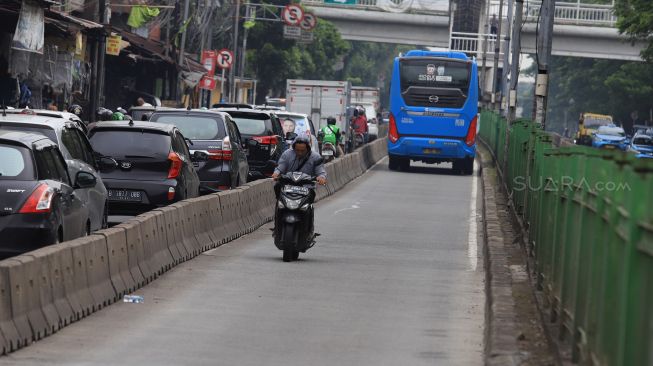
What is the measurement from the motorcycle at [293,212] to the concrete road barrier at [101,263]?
1138 mm

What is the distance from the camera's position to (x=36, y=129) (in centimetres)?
1523

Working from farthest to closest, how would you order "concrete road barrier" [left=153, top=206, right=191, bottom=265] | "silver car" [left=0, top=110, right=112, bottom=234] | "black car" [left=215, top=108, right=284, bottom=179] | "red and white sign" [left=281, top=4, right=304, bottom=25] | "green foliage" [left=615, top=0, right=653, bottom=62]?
"red and white sign" [left=281, top=4, right=304, bottom=25] → "green foliage" [left=615, top=0, right=653, bottom=62] → "black car" [left=215, top=108, right=284, bottom=179] → "concrete road barrier" [left=153, top=206, right=191, bottom=265] → "silver car" [left=0, top=110, right=112, bottom=234]

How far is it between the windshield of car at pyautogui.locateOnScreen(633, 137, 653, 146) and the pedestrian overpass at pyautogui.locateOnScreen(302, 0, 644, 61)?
50.0 ft

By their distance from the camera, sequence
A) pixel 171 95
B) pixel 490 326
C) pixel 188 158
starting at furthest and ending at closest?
pixel 171 95 < pixel 188 158 < pixel 490 326


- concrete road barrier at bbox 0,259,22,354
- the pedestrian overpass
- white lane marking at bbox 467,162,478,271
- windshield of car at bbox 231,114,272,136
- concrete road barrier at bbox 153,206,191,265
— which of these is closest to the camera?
concrete road barrier at bbox 0,259,22,354

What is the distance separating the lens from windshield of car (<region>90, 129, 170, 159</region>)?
19.2 meters

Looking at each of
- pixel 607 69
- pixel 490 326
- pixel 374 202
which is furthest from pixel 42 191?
pixel 607 69

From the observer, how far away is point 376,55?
170 m

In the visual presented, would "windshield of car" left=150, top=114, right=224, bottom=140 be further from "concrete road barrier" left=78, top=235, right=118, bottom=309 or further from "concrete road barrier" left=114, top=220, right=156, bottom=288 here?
"concrete road barrier" left=78, top=235, right=118, bottom=309

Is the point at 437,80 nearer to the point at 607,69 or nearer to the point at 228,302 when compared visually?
the point at 228,302

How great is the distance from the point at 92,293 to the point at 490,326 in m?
3.55

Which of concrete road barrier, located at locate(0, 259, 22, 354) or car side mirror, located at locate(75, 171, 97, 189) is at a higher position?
car side mirror, located at locate(75, 171, 97, 189)

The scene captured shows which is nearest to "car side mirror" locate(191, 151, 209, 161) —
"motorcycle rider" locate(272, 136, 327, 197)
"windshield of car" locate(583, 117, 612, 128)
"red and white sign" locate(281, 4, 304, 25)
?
"motorcycle rider" locate(272, 136, 327, 197)

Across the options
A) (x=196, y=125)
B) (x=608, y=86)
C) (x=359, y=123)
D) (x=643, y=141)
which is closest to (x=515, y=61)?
(x=359, y=123)
